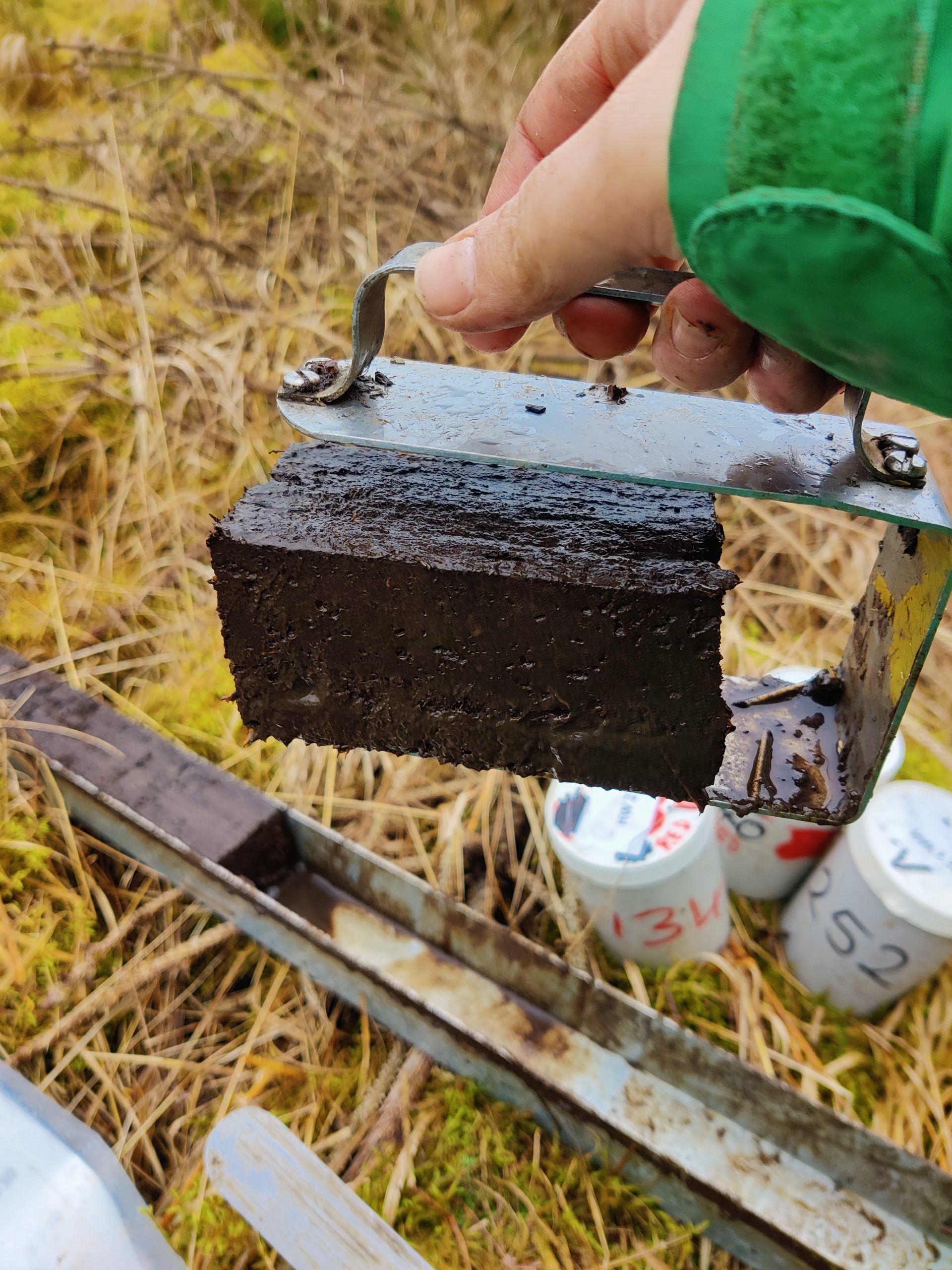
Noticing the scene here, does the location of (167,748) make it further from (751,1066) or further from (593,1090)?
(751,1066)

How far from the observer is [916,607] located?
82cm

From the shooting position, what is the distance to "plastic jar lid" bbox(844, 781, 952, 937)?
151 cm

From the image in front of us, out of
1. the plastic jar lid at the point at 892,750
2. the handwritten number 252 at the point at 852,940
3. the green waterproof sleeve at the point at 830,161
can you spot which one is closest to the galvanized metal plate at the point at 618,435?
the green waterproof sleeve at the point at 830,161

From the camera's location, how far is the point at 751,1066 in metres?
1.35

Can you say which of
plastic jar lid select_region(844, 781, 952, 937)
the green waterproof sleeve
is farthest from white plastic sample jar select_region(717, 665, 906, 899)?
the green waterproof sleeve

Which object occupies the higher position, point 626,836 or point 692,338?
point 692,338

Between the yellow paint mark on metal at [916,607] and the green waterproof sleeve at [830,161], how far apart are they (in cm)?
23

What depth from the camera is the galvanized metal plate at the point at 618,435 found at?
0.74 metres

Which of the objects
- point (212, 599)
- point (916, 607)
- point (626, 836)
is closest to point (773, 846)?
point (626, 836)

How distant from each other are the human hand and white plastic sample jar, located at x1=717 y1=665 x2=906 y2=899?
90cm

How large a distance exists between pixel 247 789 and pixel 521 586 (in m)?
1.09

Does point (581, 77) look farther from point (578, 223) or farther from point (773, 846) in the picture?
point (773, 846)

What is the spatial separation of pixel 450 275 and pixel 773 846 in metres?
1.46

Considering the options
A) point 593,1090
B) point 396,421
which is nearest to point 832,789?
point 396,421
